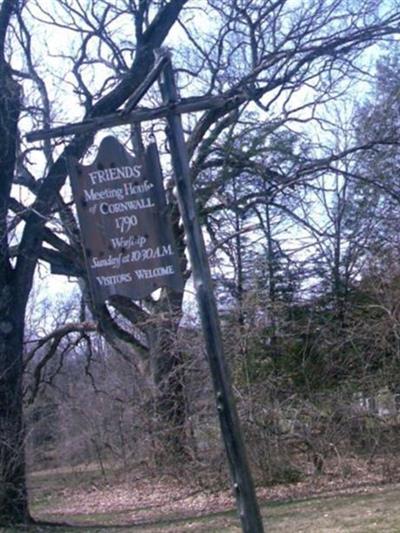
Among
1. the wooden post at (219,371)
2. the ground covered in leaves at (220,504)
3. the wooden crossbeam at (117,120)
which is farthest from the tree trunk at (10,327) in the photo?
the wooden post at (219,371)

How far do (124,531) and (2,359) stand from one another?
4.06 m

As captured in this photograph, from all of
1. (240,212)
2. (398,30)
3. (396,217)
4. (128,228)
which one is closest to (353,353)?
(396,217)

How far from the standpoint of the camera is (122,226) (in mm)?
8328

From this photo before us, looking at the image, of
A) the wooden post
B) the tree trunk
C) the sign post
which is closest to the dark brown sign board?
the sign post

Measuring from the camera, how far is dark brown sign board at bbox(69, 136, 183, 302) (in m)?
8.31

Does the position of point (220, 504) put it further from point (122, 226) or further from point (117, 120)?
point (122, 226)

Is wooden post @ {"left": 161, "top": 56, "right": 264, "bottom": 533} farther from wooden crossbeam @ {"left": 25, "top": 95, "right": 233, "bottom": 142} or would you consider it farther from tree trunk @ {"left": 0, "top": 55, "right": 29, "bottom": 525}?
tree trunk @ {"left": 0, "top": 55, "right": 29, "bottom": 525}

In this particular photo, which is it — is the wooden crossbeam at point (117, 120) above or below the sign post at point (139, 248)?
above

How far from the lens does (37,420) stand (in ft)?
87.5

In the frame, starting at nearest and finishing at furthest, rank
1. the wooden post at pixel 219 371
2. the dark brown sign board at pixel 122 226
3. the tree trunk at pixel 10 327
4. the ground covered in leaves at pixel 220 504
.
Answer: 1. the dark brown sign board at pixel 122 226
2. the wooden post at pixel 219 371
3. the ground covered in leaves at pixel 220 504
4. the tree trunk at pixel 10 327

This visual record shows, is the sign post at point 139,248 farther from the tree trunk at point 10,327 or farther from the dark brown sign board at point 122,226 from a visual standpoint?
the tree trunk at point 10,327

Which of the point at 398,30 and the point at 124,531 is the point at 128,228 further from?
the point at 398,30

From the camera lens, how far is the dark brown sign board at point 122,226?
8312mm

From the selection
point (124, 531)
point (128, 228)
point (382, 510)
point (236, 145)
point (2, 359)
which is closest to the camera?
point (128, 228)
